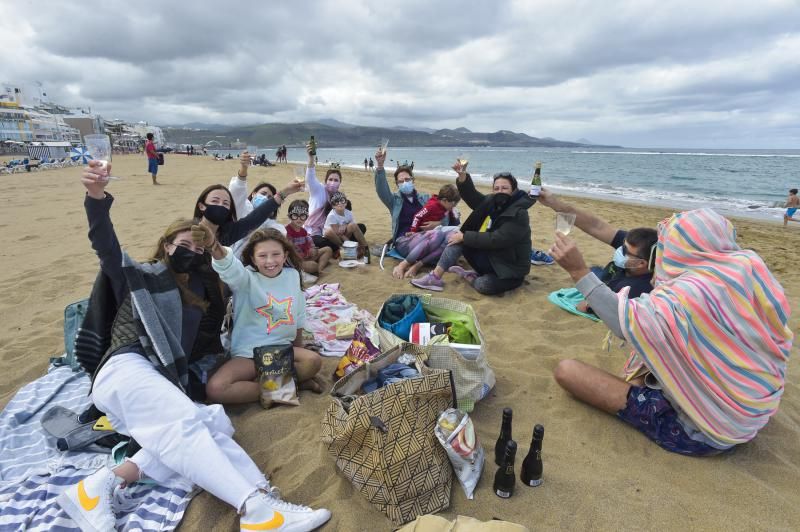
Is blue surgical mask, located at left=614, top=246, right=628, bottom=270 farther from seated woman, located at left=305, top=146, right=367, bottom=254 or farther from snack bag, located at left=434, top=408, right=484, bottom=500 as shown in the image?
seated woman, located at left=305, top=146, right=367, bottom=254

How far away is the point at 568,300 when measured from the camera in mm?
4734

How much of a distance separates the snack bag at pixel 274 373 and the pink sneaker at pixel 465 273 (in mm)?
3072

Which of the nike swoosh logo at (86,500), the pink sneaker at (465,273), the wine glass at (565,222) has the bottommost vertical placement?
the nike swoosh logo at (86,500)

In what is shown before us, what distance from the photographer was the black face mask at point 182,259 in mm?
2701

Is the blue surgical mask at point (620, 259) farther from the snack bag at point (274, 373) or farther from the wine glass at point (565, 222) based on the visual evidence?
the snack bag at point (274, 373)

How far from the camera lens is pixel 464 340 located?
3336mm

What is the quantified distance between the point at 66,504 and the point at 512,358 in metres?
3.10

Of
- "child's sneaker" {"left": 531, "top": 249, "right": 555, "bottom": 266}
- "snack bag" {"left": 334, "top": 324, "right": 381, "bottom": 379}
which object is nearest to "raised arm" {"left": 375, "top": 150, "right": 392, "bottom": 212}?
"child's sneaker" {"left": 531, "top": 249, "right": 555, "bottom": 266}

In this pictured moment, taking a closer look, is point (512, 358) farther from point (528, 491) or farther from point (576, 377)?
point (528, 491)

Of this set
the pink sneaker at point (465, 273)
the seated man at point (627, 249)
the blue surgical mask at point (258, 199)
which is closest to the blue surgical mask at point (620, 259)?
the seated man at point (627, 249)

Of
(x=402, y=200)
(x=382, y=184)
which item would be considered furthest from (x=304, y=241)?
(x=402, y=200)

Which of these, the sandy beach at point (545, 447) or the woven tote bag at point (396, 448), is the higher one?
the woven tote bag at point (396, 448)

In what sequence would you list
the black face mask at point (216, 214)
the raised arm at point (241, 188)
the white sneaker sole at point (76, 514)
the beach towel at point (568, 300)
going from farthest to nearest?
the raised arm at point (241, 188), the beach towel at point (568, 300), the black face mask at point (216, 214), the white sneaker sole at point (76, 514)

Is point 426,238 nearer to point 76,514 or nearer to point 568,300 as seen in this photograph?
point 568,300
